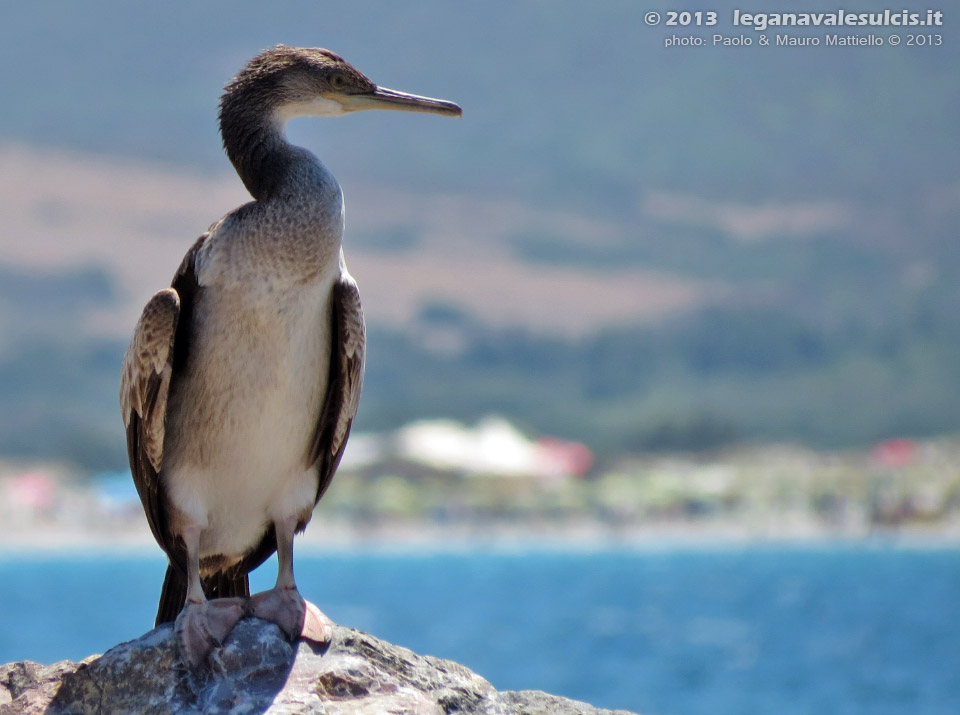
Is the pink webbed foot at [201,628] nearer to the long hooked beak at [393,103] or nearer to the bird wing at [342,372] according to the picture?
the bird wing at [342,372]

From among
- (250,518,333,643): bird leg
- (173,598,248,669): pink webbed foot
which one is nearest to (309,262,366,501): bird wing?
(250,518,333,643): bird leg

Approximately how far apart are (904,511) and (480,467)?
91.4 ft

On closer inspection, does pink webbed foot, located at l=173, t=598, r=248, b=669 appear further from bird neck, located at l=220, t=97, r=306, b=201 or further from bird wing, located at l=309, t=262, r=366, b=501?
bird neck, located at l=220, t=97, r=306, b=201

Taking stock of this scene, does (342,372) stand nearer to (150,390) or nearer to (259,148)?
(150,390)

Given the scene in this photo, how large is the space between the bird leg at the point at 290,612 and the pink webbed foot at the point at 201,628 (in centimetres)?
13

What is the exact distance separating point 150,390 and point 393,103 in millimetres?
1686

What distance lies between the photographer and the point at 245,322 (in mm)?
4965

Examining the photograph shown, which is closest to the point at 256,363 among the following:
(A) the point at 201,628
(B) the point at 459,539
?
(A) the point at 201,628

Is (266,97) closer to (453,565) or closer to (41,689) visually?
(41,689)

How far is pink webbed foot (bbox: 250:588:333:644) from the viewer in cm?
482

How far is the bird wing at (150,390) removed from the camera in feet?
16.5

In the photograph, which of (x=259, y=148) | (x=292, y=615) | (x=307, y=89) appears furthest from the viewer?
(x=307, y=89)

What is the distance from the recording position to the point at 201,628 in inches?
184

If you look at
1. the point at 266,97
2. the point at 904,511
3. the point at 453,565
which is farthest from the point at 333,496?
the point at 266,97
